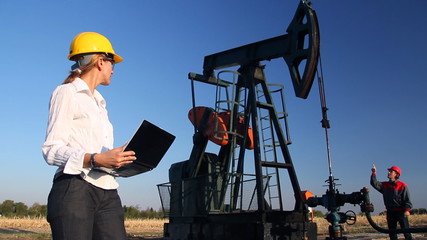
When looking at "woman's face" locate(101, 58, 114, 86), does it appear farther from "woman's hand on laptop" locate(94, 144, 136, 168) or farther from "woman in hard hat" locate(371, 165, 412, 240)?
"woman in hard hat" locate(371, 165, 412, 240)

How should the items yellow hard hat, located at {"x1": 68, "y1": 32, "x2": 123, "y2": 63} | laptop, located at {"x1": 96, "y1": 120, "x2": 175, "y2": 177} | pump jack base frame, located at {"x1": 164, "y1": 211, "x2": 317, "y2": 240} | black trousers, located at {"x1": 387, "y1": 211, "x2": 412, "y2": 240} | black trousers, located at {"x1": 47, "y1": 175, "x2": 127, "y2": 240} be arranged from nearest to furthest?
black trousers, located at {"x1": 47, "y1": 175, "x2": 127, "y2": 240} < laptop, located at {"x1": 96, "y1": 120, "x2": 175, "y2": 177} < yellow hard hat, located at {"x1": 68, "y1": 32, "x2": 123, "y2": 63} < pump jack base frame, located at {"x1": 164, "y1": 211, "x2": 317, "y2": 240} < black trousers, located at {"x1": 387, "y1": 211, "x2": 412, "y2": 240}

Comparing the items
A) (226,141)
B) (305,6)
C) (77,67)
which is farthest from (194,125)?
(77,67)

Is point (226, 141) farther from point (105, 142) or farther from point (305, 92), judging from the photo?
point (105, 142)

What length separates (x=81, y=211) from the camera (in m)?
2.07

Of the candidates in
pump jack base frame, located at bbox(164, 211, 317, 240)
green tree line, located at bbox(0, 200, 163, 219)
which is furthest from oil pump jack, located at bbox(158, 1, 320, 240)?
green tree line, located at bbox(0, 200, 163, 219)

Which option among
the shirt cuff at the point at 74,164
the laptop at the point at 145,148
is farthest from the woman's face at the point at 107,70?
the shirt cuff at the point at 74,164

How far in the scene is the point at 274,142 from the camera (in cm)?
845

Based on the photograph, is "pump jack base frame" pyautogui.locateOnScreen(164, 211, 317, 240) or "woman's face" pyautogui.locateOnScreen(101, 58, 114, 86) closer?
"woman's face" pyautogui.locateOnScreen(101, 58, 114, 86)

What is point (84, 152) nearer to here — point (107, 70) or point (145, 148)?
point (145, 148)

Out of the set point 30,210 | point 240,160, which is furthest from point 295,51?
point 30,210

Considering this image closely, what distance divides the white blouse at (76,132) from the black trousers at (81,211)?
0.06 meters

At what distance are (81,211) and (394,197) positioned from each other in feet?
26.2

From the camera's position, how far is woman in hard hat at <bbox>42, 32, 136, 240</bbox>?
2.05 metres

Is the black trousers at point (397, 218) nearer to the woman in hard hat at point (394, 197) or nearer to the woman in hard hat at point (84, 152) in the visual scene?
the woman in hard hat at point (394, 197)
